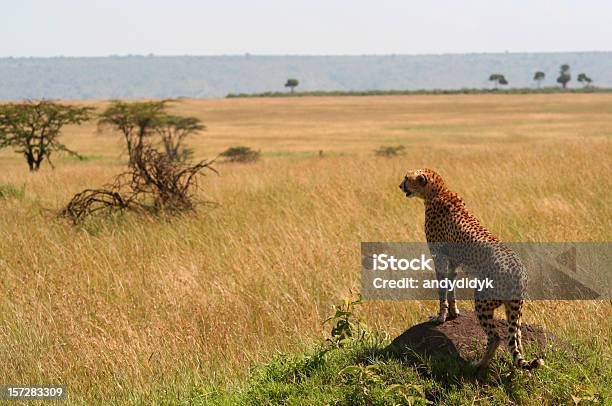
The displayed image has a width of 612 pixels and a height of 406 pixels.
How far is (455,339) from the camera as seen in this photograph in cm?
451

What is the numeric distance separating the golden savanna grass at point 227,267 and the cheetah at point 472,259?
4.03ft

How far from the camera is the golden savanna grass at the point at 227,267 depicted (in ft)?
17.6

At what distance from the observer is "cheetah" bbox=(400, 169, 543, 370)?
3971 mm

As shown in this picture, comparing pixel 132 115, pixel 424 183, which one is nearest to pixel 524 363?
pixel 424 183

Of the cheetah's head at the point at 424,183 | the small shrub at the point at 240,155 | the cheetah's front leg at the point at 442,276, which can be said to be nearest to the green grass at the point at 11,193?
the cheetah's head at the point at 424,183

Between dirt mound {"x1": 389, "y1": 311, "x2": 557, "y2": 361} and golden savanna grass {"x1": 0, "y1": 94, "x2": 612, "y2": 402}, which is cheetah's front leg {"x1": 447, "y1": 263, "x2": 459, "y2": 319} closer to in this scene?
dirt mound {"x1": 389, "y1": 311, "x2": 557, "y2": 361}

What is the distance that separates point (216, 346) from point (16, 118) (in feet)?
67.9

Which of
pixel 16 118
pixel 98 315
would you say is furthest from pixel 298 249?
pixel 16 118

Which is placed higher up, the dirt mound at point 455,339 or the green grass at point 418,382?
the dirt mound at point 455,339

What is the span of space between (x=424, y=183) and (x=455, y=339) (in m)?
1.05

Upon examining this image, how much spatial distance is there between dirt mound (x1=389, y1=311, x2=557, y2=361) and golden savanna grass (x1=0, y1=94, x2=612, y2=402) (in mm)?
672

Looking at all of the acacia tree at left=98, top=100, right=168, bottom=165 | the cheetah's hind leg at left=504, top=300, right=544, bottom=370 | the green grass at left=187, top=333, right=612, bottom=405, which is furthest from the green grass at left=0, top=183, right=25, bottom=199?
the acacia tree at left=98, top=100, right=168, bottom=165

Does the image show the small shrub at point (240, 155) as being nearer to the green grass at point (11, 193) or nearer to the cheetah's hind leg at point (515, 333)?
the green grass at point (11, 193)

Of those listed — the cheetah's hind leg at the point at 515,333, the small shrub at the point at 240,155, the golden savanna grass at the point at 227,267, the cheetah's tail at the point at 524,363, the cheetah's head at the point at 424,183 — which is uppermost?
the cheetah's head at the point at 424,183
